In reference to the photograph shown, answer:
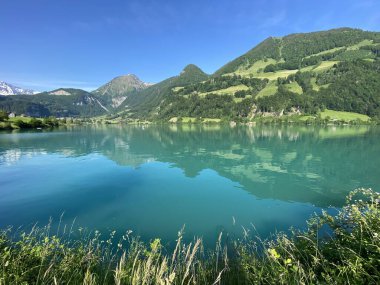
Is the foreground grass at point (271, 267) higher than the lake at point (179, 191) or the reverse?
higher

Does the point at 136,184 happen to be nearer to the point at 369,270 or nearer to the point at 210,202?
the point at 210,202

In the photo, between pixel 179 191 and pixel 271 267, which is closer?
pixel 271 267

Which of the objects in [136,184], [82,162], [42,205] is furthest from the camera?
[82,162]

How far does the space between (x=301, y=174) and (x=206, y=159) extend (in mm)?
20047

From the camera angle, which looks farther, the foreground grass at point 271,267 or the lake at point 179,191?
the lake at point 179,191

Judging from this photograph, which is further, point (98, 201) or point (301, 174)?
point (301, 174)

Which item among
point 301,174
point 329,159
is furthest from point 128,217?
point 329,159

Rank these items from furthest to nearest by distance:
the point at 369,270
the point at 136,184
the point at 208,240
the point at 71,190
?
the point at 136,184 < the point at 71,190 < the point at 208,240 < the point at 369,270

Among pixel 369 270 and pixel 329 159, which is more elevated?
pixel 369 270

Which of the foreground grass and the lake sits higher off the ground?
the foreground grass

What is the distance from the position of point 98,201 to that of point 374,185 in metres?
33.1

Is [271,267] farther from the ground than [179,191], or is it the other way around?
[271,267]

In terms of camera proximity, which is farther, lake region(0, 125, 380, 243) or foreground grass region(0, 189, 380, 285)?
lake region(0, 125, 380, 243)

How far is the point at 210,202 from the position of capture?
26.1 meters
